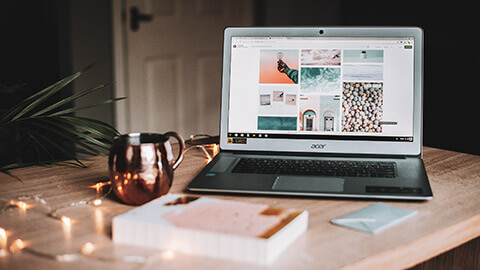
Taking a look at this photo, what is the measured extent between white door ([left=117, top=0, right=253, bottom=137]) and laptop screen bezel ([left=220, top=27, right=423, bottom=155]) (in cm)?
187

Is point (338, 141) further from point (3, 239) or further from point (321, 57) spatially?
point (3, 239)

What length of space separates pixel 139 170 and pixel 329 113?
1.63ft

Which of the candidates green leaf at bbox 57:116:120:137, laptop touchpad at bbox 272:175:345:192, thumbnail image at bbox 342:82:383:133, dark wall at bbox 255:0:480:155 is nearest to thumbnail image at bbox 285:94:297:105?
thumbnail image at bbox 342:82:383:133

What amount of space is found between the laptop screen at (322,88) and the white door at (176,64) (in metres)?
1.89

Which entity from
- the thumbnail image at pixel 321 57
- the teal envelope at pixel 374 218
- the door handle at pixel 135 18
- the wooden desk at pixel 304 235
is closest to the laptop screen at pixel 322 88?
the thumbnail image at pixel 321 57

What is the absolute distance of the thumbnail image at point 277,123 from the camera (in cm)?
125

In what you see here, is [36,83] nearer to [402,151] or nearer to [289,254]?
[402,151]

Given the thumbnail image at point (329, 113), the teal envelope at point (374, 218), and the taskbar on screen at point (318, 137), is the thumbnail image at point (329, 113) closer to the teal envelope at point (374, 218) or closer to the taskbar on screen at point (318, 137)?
the taskbar on screen at point (318, 137)

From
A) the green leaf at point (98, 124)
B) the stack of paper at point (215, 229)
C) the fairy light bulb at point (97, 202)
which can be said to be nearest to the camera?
the stack of paper at point (215, 229)

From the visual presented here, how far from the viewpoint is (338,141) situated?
4.08 ft

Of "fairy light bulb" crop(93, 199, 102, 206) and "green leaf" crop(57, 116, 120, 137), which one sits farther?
"green leaf" crop(57, 116, 120, 137)

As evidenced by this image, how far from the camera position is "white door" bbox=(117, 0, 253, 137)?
3.07 meters

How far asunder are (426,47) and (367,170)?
2070mm

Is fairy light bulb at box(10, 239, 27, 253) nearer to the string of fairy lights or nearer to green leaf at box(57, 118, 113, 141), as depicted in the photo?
the string of fairy lights
